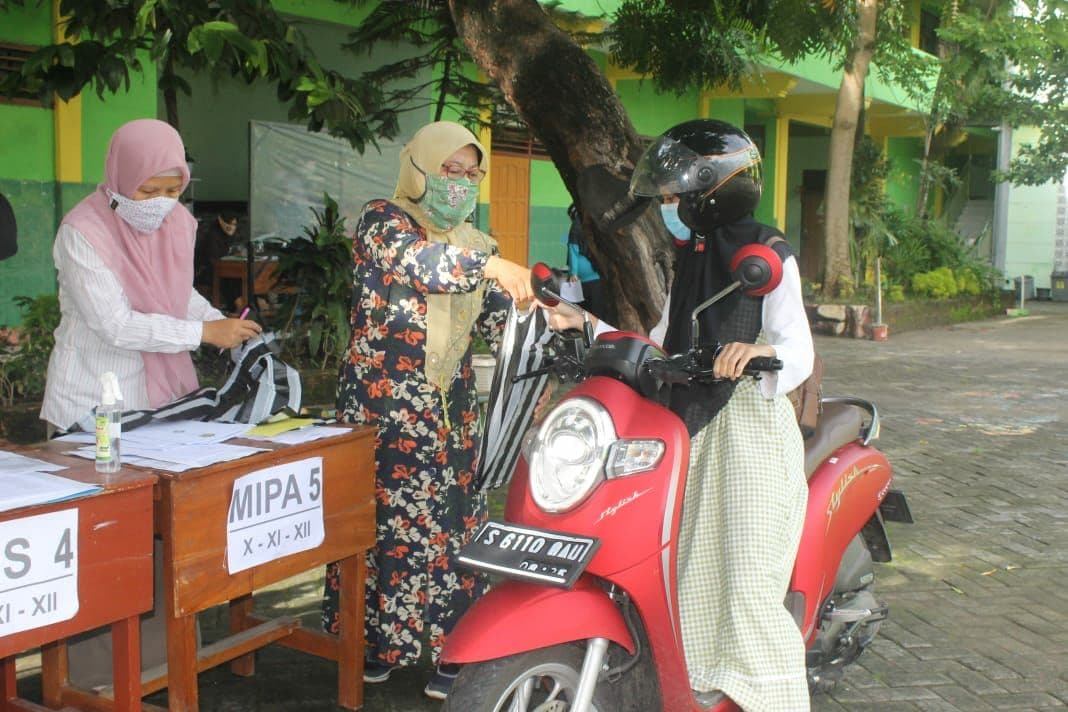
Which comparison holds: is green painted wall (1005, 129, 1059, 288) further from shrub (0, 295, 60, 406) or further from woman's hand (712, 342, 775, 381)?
woman's hand (712, 342, 775, 381)

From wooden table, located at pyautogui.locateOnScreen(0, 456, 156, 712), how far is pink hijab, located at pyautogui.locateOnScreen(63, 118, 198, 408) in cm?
66

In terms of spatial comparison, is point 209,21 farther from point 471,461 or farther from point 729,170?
point 729,170

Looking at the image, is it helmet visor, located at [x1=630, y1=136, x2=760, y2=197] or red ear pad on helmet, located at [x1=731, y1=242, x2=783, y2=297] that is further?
helmet visor, located at [x1=630, y1=136, x2=760, y2=197]

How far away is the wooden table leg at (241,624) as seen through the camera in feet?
12.8

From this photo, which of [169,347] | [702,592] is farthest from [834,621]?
[169,347]

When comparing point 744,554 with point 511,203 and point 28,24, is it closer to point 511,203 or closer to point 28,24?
point 28,24

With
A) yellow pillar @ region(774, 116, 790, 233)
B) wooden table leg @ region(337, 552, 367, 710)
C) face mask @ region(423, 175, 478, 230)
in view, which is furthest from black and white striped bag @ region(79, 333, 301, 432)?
yellow pillar @ region(774, 116, 790, 233)

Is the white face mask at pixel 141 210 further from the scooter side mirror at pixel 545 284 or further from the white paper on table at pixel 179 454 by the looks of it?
the scooter side mirror at pixel 545 284

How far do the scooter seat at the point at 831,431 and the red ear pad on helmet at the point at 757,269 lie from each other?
898mm

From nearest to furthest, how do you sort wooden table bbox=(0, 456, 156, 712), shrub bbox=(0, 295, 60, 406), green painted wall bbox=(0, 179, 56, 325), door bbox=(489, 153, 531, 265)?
1. wooden table bbox=(0, 456, 156, 712)
2. shrub bbox=(0, 295, 60, 406)
3. green painted wall bbox=(0, 179, 56, 325)
4. door bbox=(489, 153, 531, 265)

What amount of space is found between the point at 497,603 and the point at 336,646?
1.34 metres

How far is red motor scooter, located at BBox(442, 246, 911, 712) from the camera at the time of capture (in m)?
2.51

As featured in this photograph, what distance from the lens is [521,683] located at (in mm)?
2529

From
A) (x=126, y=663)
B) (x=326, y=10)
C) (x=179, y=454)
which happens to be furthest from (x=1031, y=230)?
(x=126, y=663)
